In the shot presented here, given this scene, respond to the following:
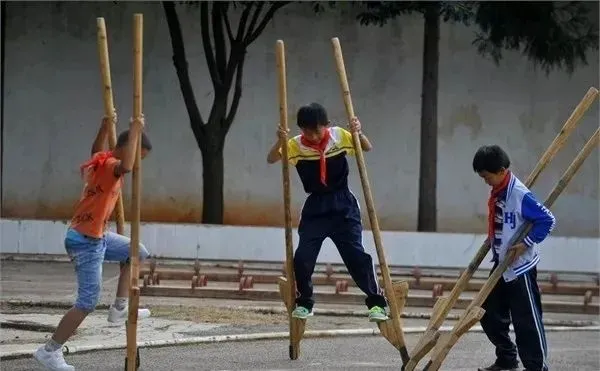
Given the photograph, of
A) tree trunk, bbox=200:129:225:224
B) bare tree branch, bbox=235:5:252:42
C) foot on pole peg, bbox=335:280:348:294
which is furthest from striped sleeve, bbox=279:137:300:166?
A: tree trunk, bbox=200:129:225:224

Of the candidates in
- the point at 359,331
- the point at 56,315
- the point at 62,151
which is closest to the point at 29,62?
the point at 62,151

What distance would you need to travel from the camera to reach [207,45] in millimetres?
19859

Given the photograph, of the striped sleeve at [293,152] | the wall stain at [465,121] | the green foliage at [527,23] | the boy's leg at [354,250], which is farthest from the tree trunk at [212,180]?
the boy's leg at [354,250]

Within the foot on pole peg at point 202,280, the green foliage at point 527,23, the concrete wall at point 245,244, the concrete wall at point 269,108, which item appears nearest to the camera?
the foot on pole peg at point 202,280

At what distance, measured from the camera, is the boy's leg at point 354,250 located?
28.3 ft

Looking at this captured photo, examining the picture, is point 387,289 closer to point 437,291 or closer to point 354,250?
point 354,250

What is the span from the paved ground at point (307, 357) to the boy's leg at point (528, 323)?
0.88 m

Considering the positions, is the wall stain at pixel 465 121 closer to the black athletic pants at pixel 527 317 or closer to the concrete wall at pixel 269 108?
the concrete wall at pixel 269 108

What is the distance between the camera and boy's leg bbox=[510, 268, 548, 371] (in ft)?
26.4

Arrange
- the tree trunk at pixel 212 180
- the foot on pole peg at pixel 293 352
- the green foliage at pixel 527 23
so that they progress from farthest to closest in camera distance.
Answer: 1. the tree trunk at pixel 212 180
2. the green foliage at pixel 527 23
3. the foot on pole peg at pixel 293 352

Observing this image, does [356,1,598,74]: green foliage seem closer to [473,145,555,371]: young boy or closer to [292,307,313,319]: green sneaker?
[292,307,313,319]: green sneaker

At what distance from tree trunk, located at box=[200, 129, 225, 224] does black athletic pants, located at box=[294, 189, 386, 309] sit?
38.1 feet

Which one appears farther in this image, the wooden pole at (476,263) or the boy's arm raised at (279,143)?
the boy's arm raised at (279,143)

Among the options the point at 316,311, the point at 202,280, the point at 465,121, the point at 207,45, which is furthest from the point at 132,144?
the point at 465,121
